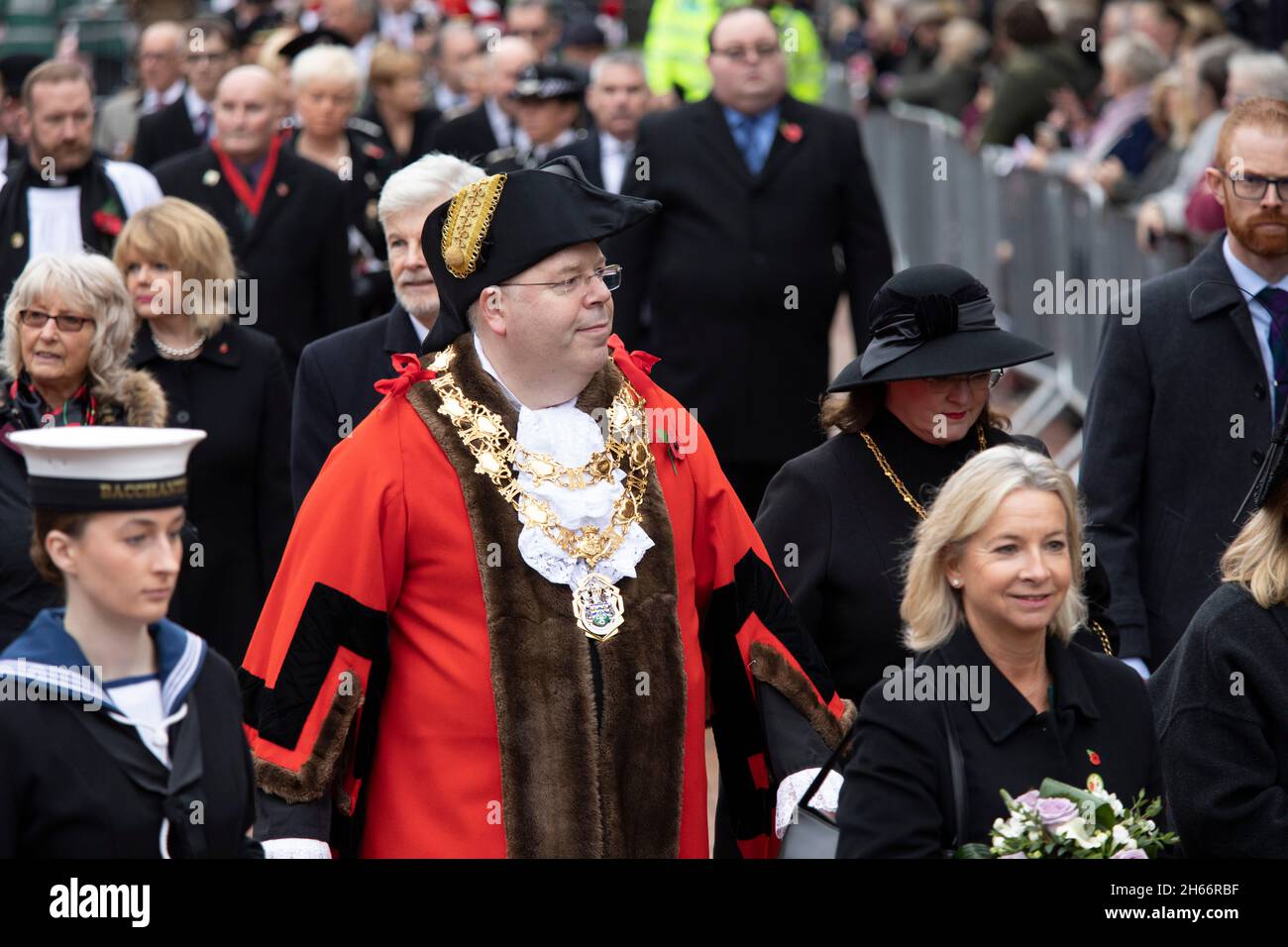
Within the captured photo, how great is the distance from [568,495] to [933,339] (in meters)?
1.14

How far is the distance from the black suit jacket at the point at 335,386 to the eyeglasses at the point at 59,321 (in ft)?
2.16

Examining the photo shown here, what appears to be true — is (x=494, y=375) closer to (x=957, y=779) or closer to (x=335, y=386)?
(x=957, y=779)

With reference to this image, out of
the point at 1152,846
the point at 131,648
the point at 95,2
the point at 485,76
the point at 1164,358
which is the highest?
the point at 95,2

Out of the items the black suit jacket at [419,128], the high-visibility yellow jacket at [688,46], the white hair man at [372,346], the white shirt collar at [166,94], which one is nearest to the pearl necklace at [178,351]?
the white hair man at [372,346]

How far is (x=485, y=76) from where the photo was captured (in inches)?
571

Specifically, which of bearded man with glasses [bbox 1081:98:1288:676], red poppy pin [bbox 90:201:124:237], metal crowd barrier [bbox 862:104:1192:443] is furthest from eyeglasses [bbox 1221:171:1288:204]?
red poppy pin [bbox 90:201:124:237]

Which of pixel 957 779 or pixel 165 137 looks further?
pixel 165 137

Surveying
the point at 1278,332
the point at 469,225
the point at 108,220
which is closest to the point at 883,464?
the point at 469,225

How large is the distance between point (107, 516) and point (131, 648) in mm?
237

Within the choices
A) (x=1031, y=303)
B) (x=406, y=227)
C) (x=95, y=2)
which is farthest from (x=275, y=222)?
(x=95, y=2)

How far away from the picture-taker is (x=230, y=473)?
7.64 meters

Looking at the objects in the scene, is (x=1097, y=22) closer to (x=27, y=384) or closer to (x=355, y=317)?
(x=355, y=317)

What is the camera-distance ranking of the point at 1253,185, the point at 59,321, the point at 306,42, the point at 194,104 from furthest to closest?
the point at 306,42 → the point at 194,104 → the point at 59,321 → the point at 1253,185

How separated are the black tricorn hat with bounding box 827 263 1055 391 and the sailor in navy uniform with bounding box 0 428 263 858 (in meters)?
2.16
